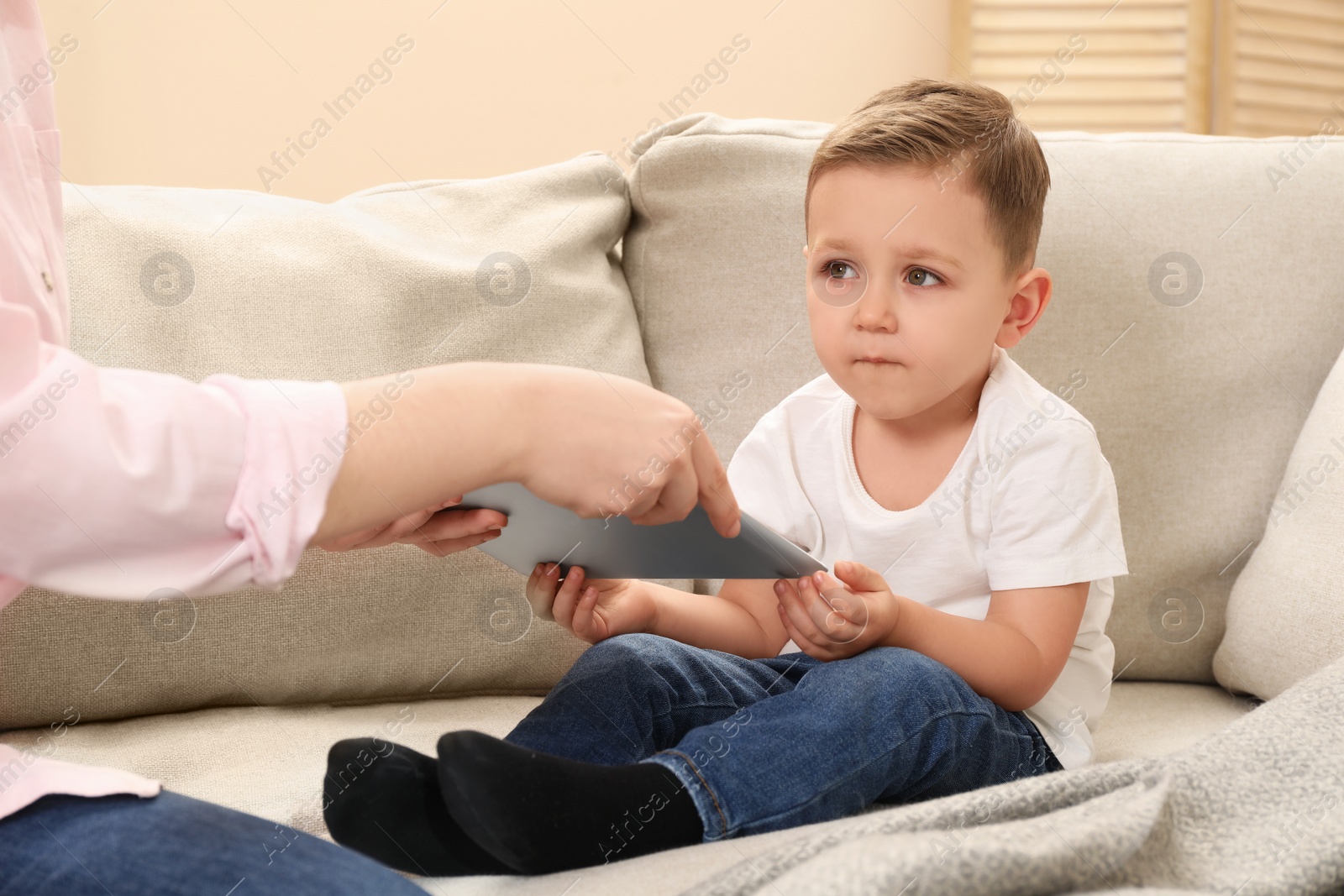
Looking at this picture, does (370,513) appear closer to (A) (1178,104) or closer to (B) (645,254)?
(B) (645,254)

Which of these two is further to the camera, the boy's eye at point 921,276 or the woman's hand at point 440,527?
the boy's eye at point 921,276

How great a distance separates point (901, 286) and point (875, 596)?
0.28 m

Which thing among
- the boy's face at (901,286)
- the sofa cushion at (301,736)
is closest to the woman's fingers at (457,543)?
the sofa cushion at (301,736)

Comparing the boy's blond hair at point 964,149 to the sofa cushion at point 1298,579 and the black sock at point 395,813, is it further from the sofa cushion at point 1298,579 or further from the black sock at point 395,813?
the black sock at point 395,813

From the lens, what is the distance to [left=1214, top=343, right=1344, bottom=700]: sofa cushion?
1004 mm

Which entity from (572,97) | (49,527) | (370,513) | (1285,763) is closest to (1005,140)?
(1285,763)

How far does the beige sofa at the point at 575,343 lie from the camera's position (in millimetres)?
995

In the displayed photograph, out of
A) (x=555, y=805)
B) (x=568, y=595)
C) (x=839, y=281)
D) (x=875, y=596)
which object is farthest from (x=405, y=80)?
(x=555, y=805)

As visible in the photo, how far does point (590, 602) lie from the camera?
2.93ft

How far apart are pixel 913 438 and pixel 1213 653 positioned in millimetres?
430

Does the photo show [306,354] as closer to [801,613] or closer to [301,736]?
[301,736]

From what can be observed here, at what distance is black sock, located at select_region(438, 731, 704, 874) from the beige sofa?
1.08ft

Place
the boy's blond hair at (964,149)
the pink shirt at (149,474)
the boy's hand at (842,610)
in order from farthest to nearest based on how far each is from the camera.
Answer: the boy's blond hair at (964,149)
the boy's hand at (842,610)
the pink shirt at (149,474)

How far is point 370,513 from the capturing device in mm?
517
